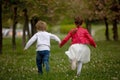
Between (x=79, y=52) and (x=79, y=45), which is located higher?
(x=79, y=45)

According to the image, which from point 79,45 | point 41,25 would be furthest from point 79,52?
point 41,25

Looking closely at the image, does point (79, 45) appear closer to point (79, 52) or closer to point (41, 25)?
point (79, 52)

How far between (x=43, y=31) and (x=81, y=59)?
1.58 meters

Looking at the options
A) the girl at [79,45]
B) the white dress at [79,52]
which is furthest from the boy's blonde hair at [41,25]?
the white dress at [79,52]

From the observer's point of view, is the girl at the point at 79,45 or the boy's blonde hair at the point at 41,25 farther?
the boy's blonde hair at the point at 41,25

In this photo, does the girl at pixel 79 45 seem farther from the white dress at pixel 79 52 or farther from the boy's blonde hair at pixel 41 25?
the boy's blonde hair at pixel 41 25

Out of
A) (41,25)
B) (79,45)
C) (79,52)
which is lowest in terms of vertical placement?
(79,52)

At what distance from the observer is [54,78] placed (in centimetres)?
1334

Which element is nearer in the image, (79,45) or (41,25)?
(79,45)

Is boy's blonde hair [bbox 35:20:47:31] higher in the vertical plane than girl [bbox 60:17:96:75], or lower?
higher

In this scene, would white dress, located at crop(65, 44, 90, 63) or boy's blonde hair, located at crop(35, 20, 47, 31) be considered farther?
boy's blonde hair, located at crop(35, 20, 47, 31)

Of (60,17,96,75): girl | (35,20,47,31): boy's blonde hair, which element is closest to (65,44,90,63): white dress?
(60,17,96,75): girl

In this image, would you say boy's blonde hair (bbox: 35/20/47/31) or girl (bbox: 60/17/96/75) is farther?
boy's blonde hair (bbox: 35/20/47/31)

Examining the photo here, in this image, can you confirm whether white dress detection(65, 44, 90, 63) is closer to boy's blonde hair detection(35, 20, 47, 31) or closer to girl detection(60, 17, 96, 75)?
girl detection(60, 17, 96, 75)
